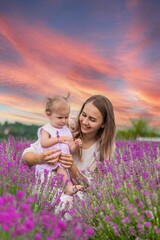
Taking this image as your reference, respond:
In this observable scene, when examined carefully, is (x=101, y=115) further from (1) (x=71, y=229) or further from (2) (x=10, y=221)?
(2) (x=10, y=221)

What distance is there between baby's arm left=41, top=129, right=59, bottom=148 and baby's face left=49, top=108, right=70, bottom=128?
4.9 inches

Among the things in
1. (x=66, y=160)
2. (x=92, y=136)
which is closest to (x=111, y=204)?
(x=66, y=160)

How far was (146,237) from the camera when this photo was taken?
231 cm

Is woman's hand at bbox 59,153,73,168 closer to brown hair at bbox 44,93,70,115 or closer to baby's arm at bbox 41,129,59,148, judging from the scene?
baby's arm at bbox 41,129,59,148

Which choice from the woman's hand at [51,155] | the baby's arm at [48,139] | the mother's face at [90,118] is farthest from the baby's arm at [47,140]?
the mother's face at [90,118]

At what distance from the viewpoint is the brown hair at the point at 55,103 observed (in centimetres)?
372

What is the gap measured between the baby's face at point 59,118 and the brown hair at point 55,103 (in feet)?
0.15

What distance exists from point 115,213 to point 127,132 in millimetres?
9136

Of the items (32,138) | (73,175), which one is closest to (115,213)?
(73,175)

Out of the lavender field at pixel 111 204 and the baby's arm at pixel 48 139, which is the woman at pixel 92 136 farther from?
the lavender field at pixel 111 204

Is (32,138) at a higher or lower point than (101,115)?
lower

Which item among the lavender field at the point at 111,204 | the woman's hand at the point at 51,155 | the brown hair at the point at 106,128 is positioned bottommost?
the lavender field at the point at 111,204

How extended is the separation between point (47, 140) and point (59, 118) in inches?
10.0

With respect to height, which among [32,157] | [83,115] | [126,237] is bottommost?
[126,237]
